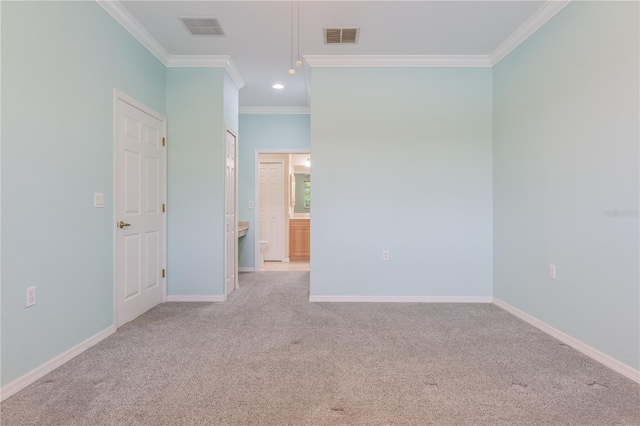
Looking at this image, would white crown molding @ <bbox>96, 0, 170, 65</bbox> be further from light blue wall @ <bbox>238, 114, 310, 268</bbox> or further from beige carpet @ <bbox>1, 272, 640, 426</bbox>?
beige carpet @ <bbox>1, 272, 640, 426</bbox>

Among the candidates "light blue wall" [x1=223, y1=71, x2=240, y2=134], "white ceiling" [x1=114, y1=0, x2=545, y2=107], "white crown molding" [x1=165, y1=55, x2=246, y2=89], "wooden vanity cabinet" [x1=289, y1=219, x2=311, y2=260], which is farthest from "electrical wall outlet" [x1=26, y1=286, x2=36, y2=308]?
"wooden vanity cabinet" [x1=289, y1=219, x2=311, y2=260]

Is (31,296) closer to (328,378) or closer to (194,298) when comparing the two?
(194,298)

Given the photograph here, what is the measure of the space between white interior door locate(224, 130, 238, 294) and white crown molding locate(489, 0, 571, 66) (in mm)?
3181

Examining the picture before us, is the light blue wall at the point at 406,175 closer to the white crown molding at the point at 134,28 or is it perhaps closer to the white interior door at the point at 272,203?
the white crown molding at the point at 134,28

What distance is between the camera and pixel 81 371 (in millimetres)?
2039

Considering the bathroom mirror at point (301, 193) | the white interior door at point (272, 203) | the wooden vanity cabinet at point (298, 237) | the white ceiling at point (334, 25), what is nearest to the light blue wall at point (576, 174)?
the white ceiling at point (334, 25)

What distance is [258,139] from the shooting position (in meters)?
5.33

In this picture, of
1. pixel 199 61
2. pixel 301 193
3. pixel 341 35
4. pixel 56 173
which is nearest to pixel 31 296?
pixel 56 173

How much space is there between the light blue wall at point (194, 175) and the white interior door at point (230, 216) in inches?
8.4

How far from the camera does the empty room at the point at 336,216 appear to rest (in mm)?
1812

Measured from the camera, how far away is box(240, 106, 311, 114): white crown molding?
5.27m

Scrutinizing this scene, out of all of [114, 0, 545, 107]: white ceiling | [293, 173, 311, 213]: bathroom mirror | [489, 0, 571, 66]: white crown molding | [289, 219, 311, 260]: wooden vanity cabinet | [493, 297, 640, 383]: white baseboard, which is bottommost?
[493, 297, 640, 383]: white baseboard

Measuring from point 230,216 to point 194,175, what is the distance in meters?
0.69

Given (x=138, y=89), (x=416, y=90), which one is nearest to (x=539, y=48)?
(x=416, y=90)
